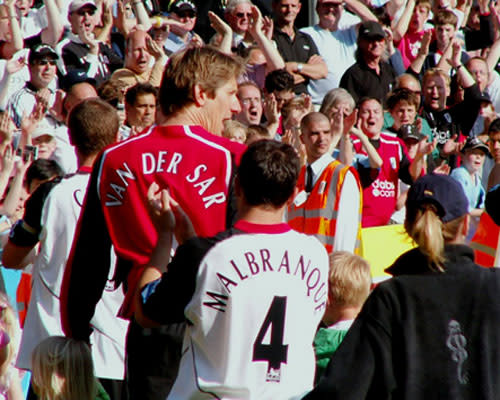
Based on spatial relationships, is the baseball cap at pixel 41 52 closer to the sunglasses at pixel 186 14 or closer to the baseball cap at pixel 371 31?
the sunglasses at pixel 186 14

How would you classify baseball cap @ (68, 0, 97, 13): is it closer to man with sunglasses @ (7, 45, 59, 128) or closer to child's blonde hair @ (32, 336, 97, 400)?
man with sunglasses @ (7, 45, 59, 128)

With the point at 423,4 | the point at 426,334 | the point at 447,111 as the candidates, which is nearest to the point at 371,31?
the point at 447,111

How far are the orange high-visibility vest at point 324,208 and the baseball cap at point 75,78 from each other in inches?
107

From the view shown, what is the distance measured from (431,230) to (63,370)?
1630 millimetres

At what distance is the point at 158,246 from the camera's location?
11.2ft

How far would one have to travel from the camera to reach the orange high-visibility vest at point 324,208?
787 cm

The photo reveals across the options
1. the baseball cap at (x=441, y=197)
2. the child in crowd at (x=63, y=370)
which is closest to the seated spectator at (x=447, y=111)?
the child in crowd at (x=63, y=370)

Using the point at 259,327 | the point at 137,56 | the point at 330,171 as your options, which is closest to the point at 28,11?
the point at 137,56

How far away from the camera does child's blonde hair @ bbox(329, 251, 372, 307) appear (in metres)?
4.43

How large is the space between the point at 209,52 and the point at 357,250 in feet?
14.4

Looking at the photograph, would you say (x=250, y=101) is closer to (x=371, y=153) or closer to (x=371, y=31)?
(x=371, y=153)

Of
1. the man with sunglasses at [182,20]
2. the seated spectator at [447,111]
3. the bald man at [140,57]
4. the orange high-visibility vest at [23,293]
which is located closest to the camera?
the orange high-visibility vest at [23,293]

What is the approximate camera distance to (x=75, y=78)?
9.73 metres

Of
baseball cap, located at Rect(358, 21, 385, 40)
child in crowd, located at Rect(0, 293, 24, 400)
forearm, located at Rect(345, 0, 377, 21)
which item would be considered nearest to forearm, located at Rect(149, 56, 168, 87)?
baseball cap, located at Rect(358, 21, 385, 40)
